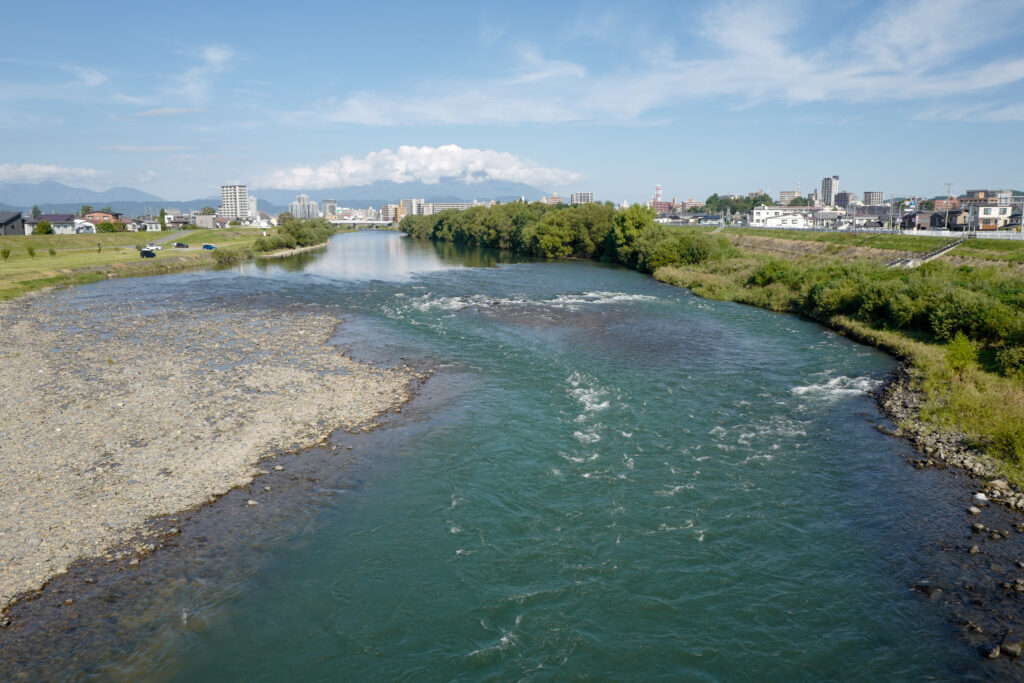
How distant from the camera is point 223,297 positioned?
55000 mm

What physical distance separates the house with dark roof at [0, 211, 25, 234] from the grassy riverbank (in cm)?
1026

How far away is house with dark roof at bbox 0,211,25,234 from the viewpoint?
3927 inches

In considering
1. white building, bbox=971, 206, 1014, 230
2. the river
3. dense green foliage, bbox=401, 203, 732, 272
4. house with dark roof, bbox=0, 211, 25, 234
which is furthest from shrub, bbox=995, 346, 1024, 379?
house with dark roof, bbox=0, 211, 25, 234

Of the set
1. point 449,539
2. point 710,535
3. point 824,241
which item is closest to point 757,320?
point 710,535

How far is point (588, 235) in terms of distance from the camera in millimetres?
93750

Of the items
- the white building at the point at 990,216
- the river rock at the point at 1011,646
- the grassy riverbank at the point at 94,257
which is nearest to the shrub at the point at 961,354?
the river rock at the point at 1011,646

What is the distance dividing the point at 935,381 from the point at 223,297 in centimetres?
5473

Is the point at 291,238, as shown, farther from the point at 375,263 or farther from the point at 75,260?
the point at 75,260

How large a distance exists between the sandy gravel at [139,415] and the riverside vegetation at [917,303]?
74.7ft

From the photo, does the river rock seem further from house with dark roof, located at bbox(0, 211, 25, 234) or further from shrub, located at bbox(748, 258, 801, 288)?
house with dark roof, located at bbox(0, 211, 25, 234)

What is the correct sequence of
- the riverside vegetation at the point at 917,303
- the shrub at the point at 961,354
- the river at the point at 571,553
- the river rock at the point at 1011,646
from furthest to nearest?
1. the shrub at the point at 961,354
2. the riverside vegetation at the point at 917,303
3. the river at the point at 571,553
4. the river rock at the point at 1011,646

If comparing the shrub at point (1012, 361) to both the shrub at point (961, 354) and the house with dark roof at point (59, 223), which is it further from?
the house with dark roof at point (59, 223)

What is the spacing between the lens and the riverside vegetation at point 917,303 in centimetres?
2252

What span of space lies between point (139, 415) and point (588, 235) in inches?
3095
